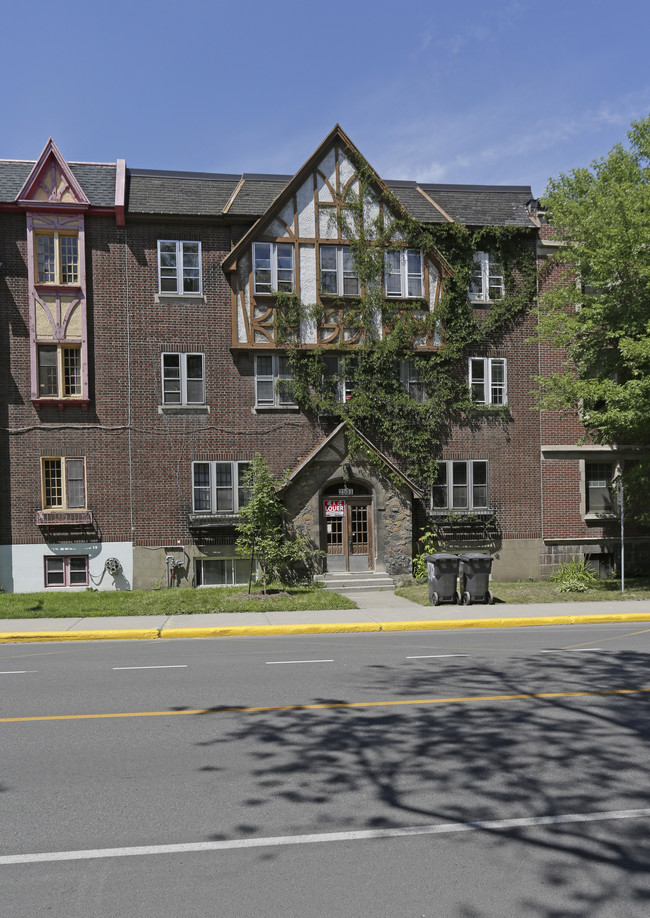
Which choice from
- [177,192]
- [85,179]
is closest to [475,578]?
[177,192]

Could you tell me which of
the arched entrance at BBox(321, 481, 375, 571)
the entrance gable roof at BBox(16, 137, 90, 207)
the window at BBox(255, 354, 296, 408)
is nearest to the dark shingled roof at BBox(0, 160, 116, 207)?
the entrance gable roof at BBox(16, 137, 90, 207)

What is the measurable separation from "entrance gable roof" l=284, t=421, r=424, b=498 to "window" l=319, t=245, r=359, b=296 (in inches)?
172

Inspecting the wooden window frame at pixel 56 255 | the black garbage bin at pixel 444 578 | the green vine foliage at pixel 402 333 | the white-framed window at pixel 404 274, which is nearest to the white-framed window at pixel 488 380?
the green vine foliage at pixel 402 333

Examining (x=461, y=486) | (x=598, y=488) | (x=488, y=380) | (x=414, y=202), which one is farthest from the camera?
(x=598, y=488)

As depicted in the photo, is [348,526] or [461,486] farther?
[461,486]

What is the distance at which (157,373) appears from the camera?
73.7 ft

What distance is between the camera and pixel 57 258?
71.5 ft

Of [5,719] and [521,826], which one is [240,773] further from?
[5,719]

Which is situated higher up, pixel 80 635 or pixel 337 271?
pixel 337 271

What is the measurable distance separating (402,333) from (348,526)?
21.2ft

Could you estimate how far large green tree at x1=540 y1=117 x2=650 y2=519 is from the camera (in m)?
18.8

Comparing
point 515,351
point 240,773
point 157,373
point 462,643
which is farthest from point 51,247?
point 240,773

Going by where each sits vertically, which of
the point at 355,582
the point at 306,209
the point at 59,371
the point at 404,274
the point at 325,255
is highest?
the point at 306,209

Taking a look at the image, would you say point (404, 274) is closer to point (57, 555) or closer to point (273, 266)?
point (273, 266)
